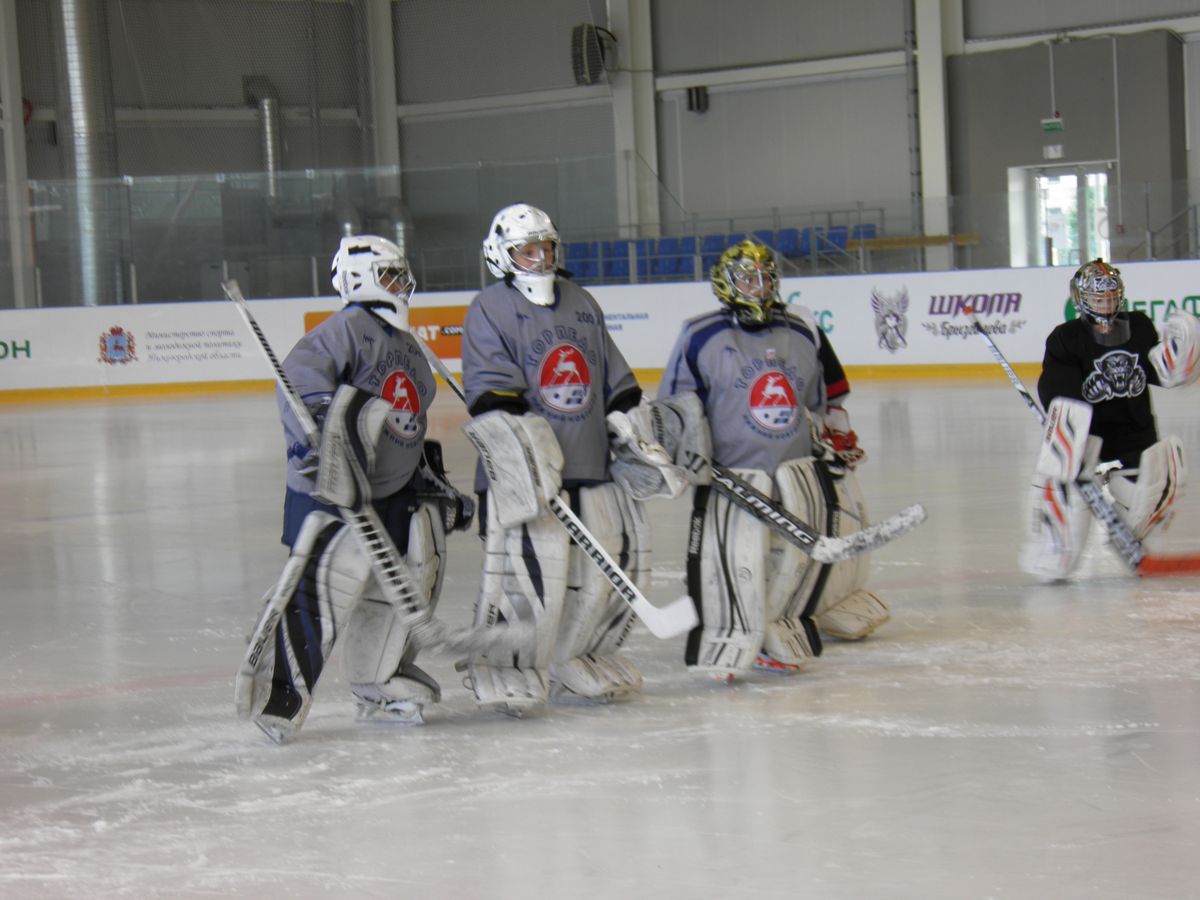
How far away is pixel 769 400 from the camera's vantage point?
4.32m

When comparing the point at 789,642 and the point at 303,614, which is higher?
the point at 303,614

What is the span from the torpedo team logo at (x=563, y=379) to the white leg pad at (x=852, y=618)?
3.77 ft

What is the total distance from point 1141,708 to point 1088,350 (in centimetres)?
206

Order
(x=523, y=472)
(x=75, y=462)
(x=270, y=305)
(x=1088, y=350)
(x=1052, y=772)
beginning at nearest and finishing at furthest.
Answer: (x=1052, y=772) → (x=523, y=472) → (x=1088, y=350) → (x=75, y=462) → (x=270, y=305)

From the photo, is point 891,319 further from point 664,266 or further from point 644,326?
point 664,266

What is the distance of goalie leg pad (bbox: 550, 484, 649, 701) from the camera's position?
3.94 metres

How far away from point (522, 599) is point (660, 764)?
616 millimetres

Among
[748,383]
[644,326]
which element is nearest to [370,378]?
[748,383]

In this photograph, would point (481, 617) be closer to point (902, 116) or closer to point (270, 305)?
point (270, 305)

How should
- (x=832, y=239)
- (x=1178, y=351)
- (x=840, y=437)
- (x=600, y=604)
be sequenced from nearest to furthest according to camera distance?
(x=600, y=604) < (x=840, y=437) < (x=1178, y=351) < (x=832, y=239)

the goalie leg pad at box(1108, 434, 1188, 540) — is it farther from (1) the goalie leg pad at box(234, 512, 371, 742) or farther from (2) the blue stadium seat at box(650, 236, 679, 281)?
(2) the blue stadium seat at box(650, 236, 679, 281)

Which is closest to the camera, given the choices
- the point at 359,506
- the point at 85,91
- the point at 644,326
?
the point at 359,506

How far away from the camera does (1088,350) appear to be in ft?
18.1

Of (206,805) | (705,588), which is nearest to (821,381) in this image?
(705,588)
